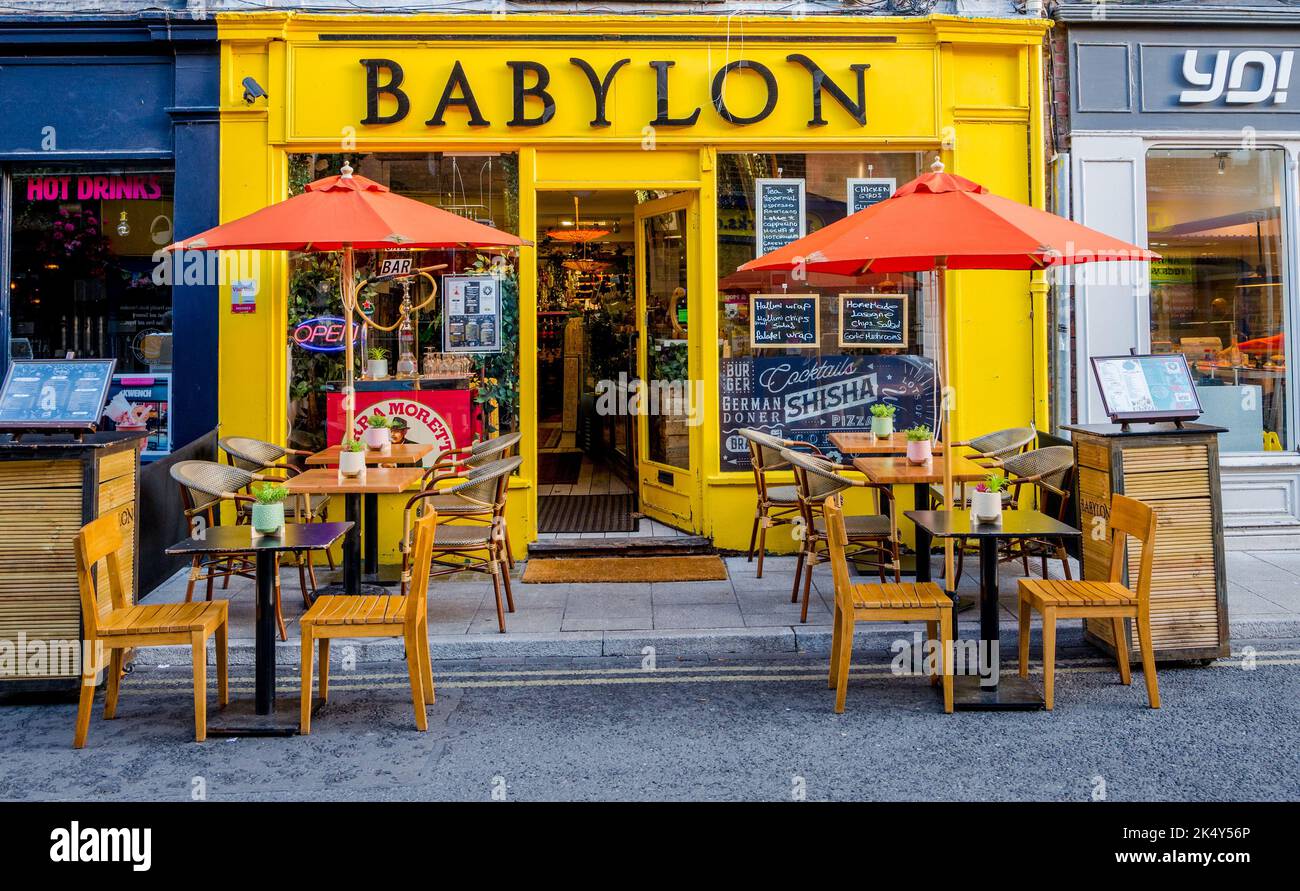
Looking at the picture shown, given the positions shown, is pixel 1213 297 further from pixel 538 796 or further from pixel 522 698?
pixel 538 796

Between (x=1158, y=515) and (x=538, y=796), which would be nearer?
(x=538, y=796)

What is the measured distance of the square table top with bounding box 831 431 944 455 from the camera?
312 inches

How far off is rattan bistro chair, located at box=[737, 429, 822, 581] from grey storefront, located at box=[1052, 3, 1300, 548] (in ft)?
8.30

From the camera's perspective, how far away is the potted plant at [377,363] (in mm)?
8828

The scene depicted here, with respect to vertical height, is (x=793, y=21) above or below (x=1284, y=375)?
above

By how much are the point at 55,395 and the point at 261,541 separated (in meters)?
1.71

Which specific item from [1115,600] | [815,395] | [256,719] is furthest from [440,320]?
[1115,600]

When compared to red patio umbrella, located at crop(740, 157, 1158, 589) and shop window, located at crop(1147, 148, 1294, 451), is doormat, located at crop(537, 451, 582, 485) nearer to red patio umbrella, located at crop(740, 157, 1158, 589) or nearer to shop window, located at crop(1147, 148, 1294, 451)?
red patio umbrella, located at crop(740, 157, 1158, 589)

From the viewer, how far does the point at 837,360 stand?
30.0 feet

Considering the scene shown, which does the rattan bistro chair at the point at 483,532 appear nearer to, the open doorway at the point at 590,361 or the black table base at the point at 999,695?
the open doorway at the point at 590,361

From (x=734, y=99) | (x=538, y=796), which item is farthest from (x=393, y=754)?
(x=734, y=99)

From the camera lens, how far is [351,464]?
7.06 meters

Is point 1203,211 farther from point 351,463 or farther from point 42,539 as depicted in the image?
point 42,539

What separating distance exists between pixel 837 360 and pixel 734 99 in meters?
2.39
